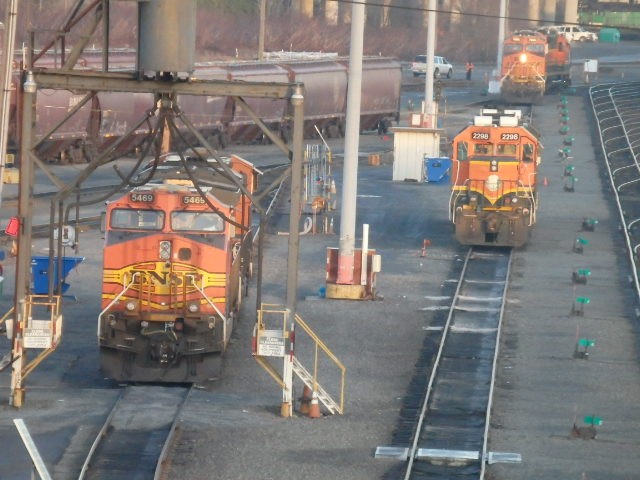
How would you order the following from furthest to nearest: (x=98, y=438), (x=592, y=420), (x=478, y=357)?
(x=478, y=357), (x=592, y=420), (x=98, y=438)

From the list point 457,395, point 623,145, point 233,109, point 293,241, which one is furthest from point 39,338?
Answer: point 623,145

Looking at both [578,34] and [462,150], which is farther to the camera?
[578,34]

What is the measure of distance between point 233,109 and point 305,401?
35.3m

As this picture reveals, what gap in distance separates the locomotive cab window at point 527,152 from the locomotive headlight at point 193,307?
→ 14755 millimetres

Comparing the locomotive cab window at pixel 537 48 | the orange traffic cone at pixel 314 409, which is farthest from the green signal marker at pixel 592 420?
the locomotive cab window at pixel 537 48

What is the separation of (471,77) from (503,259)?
57247mm

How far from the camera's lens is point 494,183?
1337 inches

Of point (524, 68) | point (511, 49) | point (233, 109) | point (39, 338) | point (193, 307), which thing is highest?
point (511, 49)

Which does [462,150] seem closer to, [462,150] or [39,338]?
[462,150]

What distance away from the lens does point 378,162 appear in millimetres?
51688

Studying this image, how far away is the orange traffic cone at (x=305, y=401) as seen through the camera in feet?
66.7

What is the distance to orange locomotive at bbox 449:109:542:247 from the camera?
34.0 metres

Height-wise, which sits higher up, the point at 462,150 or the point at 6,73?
the point at 6,73

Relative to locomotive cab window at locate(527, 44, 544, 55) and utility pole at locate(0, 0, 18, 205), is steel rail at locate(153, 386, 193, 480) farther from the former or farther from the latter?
locomotive cab window at locate(527, 44, 544, 55)
